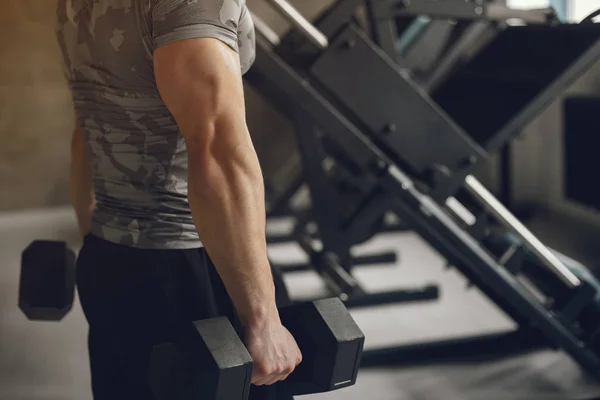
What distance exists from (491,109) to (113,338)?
4.78 ft

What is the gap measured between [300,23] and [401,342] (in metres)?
1.03

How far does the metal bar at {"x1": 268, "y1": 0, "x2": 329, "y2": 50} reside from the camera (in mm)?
1739

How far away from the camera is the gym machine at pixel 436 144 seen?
6.07ft

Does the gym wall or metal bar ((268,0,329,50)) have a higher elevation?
metal bar ((268,0,329,50))

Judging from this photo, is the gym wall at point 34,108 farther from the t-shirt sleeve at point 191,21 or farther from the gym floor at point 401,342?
the t-shirt sleeve at point 191,21

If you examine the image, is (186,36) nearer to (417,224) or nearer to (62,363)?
(417,224)

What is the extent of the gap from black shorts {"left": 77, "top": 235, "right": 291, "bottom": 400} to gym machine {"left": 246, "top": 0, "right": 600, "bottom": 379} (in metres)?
0.90

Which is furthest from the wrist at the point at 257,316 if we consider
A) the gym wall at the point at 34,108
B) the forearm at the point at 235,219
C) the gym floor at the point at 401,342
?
the gym wall at the point at 34,108

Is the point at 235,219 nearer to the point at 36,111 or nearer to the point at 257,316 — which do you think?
the point at 257,316

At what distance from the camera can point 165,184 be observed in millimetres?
998

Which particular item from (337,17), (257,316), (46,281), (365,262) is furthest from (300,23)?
(365,262)

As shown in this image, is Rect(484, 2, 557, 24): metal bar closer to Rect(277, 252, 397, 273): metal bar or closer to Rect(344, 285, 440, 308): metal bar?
Rect(344, 285, 440, 308): metal bar

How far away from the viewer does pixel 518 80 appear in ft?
6.86

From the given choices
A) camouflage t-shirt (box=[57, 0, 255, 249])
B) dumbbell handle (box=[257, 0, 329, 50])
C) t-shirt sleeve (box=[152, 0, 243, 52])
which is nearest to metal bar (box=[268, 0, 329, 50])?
dumbbell handle (box=[257, 0, 329, 50])
